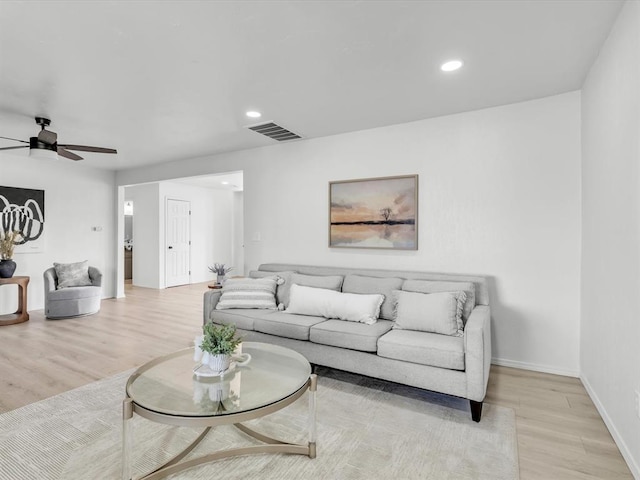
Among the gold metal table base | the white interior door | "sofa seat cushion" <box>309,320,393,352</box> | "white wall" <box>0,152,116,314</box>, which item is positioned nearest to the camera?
the gold metal table base

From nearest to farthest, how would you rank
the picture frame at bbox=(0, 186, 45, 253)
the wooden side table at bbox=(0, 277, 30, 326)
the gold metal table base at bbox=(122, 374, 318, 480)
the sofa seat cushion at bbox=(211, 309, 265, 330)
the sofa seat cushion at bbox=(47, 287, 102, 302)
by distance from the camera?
the gold metal table base at bbox=(122, 374, 318, 480) < the sofa seat cushion at bbox=(211, 309, 265, 330) < the wooden side table at bbox=(0, 277, 30, 326) < the sofa seat cushion at bbox=(47, 287, 102, 302) < the picture frame at bbox=(0, 186, 45, 253)

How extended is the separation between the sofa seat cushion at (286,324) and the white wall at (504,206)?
1.10 meters

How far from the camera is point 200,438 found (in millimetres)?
2016

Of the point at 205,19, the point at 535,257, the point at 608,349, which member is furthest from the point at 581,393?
the point at 205,19

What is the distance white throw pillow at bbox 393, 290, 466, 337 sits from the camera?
2.71 meters

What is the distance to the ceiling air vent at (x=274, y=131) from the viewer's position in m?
3.87

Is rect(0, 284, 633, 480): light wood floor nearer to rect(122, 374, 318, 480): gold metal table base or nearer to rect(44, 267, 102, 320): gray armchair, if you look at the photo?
rect(44, 267, 102, 320): gray armchair

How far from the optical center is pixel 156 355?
3514 millimetres

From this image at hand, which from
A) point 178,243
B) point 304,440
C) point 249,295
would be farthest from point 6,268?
point 304,440

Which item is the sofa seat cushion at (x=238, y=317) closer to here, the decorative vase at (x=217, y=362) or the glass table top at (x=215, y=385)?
the glass table top at (x=215, y=385)

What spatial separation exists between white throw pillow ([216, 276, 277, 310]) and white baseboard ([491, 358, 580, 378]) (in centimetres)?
224

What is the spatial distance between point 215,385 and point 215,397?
0.47 ft

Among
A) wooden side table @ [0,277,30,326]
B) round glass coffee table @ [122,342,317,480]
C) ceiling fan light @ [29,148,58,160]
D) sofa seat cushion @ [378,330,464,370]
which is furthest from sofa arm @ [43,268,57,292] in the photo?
sofa seat cushion @ [378,330,464,370]

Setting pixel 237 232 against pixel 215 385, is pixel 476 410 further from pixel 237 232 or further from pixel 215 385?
pixel 237 232
